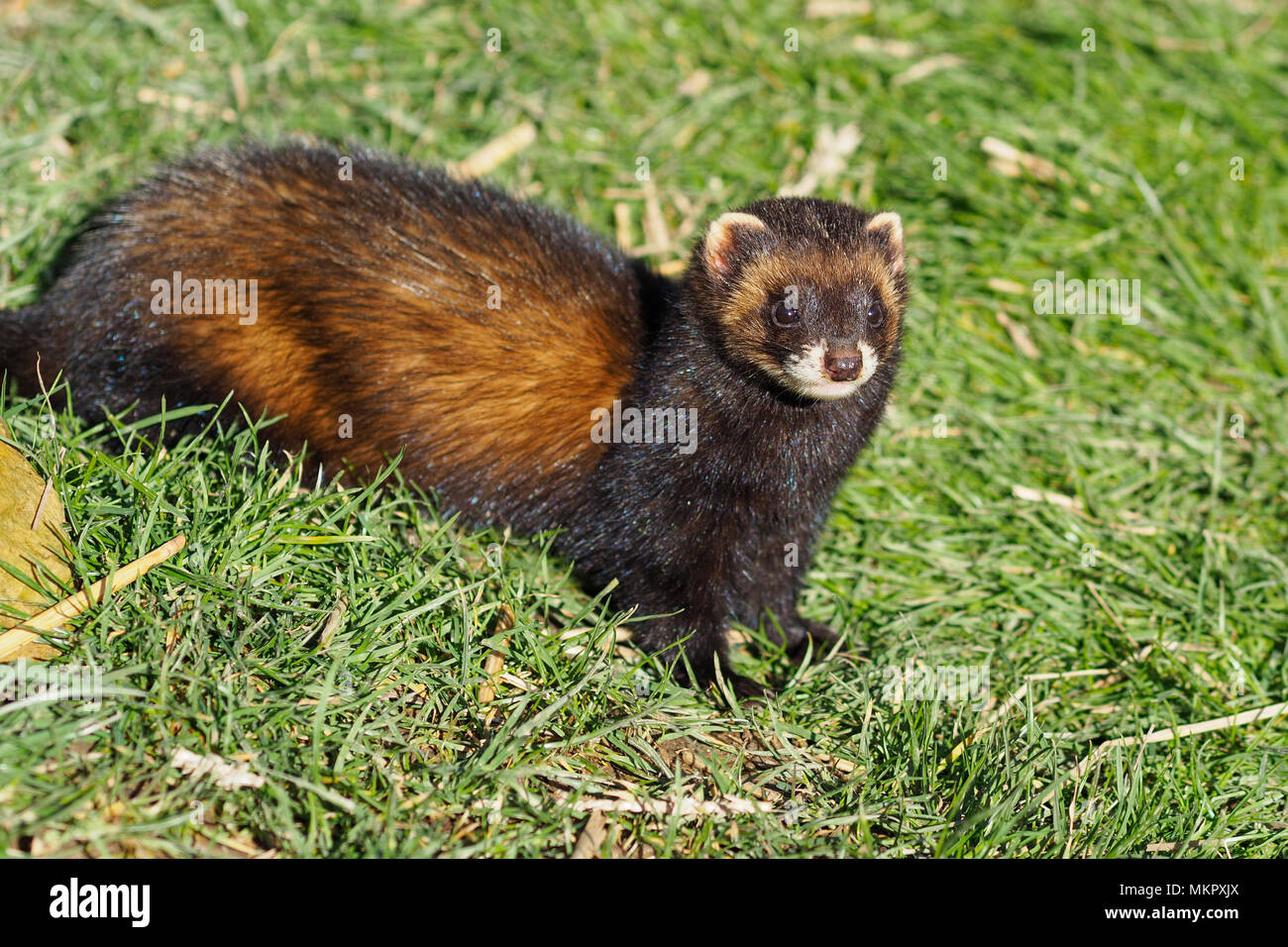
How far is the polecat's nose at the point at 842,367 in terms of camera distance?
480cm

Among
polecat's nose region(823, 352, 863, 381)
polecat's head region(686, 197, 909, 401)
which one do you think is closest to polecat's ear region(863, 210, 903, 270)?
polecat's head region(686, 197, 909, 401)

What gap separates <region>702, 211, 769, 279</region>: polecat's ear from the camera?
5.12m

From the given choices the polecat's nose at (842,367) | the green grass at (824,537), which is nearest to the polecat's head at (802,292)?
the polecat's nose at (842,367)

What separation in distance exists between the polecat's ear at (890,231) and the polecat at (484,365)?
0.7 inches

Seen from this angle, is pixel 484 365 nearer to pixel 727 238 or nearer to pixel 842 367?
pixel 727 238

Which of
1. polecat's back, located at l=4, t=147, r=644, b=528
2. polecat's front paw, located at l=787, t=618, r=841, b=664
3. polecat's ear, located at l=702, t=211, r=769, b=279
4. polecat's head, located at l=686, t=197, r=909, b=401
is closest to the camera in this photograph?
polecat's head, located at l=686, t=197, r=909, b=401

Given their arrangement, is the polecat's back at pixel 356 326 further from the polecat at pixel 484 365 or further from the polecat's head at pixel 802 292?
the polecat's head at pixel 802 292

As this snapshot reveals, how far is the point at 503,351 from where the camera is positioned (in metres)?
5.66

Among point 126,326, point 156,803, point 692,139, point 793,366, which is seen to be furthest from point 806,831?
point 692,139

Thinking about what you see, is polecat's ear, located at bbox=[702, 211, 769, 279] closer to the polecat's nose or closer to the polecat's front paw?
the polecat's nose

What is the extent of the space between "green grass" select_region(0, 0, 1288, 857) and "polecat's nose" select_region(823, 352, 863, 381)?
1499 mm
